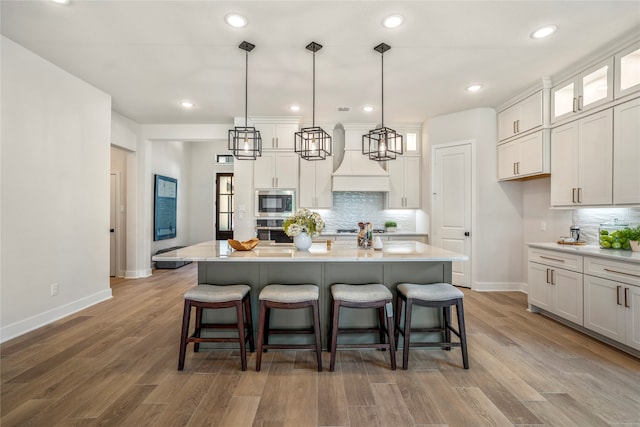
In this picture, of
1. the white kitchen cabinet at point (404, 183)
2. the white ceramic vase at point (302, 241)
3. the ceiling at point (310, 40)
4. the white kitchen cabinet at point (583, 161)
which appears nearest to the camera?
the ceiling at point (310, 40)

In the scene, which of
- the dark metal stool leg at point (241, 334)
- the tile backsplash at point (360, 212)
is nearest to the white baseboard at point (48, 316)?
the dark metal stool leg at point (241, 334)

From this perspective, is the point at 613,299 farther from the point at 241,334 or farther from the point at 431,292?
the point at 241,334

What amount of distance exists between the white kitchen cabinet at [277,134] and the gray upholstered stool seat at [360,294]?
335 cm

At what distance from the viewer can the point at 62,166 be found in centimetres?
349

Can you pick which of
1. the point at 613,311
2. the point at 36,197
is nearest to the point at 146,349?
the point at 36,197

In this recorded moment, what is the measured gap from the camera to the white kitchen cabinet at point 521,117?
3.87 m

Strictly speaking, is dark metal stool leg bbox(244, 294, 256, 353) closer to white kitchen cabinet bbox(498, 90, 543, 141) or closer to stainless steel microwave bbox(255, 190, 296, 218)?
stainless steel microwave bbox(255, 190, 296, 218)

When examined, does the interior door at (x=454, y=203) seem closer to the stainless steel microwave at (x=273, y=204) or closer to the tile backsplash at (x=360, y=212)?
the tile backsplash at (x=360, y=212)

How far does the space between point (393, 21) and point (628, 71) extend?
226 cm

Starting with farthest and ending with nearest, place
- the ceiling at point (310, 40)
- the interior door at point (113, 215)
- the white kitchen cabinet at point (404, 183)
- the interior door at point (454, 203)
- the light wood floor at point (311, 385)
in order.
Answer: the interior door at point (113, 215)
the white kitchen cabinet at point (404, 183)
the interior door at point (454, 203)
the ceiling at point (310, 40)
the light wood floor at point (311, 385)

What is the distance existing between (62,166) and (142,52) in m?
1.63

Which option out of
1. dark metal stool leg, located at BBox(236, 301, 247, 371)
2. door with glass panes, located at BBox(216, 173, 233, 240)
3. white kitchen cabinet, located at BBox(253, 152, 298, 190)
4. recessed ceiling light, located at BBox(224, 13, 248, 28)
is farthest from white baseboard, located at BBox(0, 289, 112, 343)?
door with glass panes, located at BBox(216, 173, 233, 240)

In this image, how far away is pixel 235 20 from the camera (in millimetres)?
2574

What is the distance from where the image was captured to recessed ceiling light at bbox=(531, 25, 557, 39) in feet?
8.77
